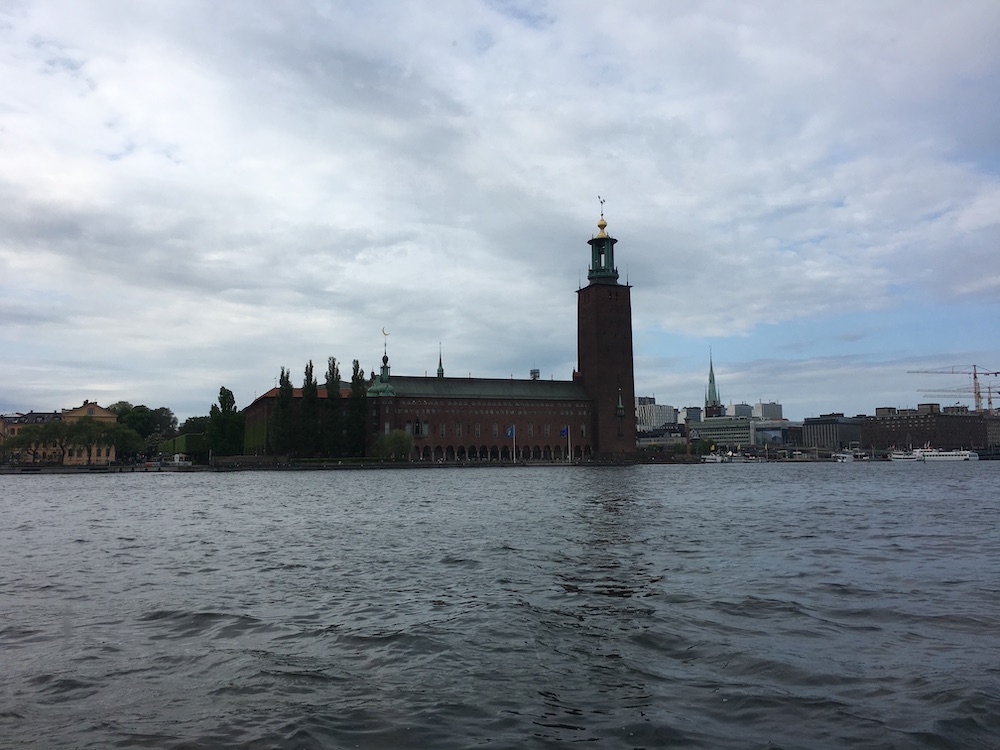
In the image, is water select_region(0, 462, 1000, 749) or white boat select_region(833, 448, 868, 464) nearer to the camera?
water select_region(0, 462, 1000, 749)

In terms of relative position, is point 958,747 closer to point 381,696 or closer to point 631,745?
point 631,745

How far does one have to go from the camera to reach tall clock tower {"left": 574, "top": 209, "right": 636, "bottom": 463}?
11319 cm

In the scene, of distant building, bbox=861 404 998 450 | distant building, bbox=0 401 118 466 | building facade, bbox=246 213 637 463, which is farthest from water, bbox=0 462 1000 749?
distant building, bbox=861 404 998 450

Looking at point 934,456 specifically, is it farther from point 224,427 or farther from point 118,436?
point 118,436

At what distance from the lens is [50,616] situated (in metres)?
10.9

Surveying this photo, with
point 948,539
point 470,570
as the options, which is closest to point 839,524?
point 948,539

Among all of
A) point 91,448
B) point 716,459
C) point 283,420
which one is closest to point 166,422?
point 91,448

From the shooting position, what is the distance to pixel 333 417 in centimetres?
9381

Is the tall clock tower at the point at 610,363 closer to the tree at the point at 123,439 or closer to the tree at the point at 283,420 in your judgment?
the tree at the point at 283,420

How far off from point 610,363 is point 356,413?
1492 inches

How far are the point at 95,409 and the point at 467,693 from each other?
12028cm

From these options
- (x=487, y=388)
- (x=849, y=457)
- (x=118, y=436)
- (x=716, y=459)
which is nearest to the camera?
(x=118, y=436)

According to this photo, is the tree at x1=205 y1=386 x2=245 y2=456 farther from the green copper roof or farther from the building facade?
the green copper roof

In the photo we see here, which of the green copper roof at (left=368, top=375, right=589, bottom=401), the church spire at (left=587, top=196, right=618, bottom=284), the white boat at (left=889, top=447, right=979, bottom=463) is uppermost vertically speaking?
the church spire at (left=587, top=196, right=618, bottom=284)
